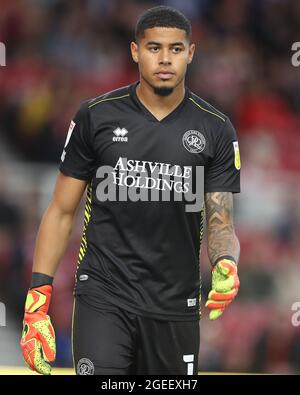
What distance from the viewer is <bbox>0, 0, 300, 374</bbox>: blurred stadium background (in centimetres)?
923

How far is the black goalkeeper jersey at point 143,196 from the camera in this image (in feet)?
16.1

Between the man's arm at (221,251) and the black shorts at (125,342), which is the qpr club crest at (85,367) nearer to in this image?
the black shorts at (125,342)

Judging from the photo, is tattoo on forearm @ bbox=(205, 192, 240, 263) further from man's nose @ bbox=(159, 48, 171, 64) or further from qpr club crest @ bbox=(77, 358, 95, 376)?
qpr club crest @ bbox=(77, 358, 95, 376)

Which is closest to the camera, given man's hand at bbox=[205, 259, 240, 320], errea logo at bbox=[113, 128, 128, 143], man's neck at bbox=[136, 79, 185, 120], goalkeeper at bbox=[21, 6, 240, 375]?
man's hand at bbox=[205, 259, 240, 320]

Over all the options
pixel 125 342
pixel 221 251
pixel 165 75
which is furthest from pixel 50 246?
pixel 165 75

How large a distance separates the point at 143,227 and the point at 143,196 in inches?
6.1

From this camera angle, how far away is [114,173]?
195 inches

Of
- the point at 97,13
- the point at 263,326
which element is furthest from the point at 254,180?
the point at 97,13

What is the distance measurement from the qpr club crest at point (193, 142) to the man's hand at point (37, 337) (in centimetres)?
105

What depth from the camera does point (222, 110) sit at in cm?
1081

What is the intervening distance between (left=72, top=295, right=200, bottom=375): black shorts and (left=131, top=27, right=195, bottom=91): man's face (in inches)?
44.9

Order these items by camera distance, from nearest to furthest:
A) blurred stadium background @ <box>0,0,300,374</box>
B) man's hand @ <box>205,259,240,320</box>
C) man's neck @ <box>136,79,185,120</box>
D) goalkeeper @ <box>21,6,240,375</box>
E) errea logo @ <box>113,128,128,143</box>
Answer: man's hand @ <box>205,259,240,320</box>
goalkeeper @ <box>21,6,240,375</box>
errea logo @ <box>113,128,128,143</box>
man's neck @ <box>136,79,185,120</box>
blurred stadium background @ <box>0,0,300,374</box>

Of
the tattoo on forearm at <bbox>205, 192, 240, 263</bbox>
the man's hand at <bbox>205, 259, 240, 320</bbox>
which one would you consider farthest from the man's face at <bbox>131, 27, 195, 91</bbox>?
the man's hand at <bbox>205, 259, 240, 320</bbox>

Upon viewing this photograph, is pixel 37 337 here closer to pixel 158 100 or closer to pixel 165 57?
pixel 158 100
